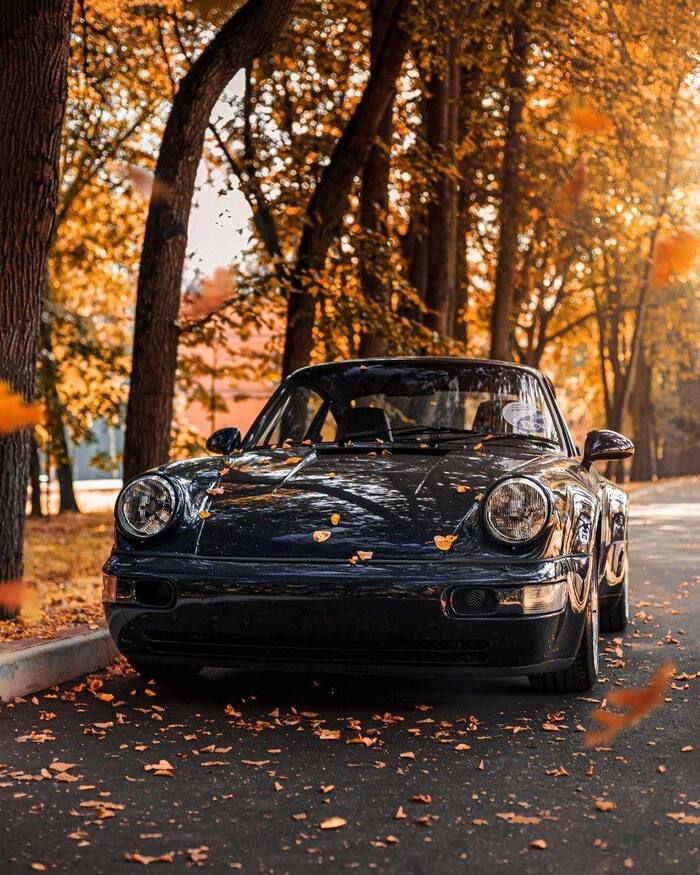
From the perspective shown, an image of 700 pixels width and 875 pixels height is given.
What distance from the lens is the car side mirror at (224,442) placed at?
676 cm

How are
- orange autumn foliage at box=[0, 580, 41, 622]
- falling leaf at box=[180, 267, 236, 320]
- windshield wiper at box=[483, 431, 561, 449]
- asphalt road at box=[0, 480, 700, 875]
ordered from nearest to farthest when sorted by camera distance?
asphalt road at box=[0, 480, 700, 875] < windshield wiper at box=[483, 431, 561, 449] < orange autumn foliage at box=[0, 580, 41, 622] < falling leaf at box=[180, 267, 236, 320]

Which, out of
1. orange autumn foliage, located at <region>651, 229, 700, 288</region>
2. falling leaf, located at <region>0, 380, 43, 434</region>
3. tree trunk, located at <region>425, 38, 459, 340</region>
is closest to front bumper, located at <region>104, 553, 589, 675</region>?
falling leaf, located at <region>0, 380, 43, 434</region>

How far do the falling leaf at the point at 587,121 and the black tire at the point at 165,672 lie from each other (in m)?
13.2

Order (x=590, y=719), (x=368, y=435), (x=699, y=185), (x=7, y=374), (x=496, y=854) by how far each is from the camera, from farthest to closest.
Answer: (x=699, y=185) < (x=7, y=374) < (x=368, y=435) < (x=590, y=719) < (x=496, y=854)

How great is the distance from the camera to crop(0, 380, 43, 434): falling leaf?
7374 millimetres

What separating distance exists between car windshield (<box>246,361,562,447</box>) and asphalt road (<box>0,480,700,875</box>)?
1253mm

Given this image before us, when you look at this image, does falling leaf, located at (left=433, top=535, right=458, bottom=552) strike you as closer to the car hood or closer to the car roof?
the car hood

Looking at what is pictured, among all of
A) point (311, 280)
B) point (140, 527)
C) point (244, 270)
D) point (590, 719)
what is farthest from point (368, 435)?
point (244, 270)

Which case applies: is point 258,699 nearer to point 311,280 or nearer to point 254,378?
point 311,280

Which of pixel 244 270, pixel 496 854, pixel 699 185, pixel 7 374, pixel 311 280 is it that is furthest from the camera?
pixel 699 185

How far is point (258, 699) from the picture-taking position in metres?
5.48

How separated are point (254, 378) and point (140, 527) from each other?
18.5m

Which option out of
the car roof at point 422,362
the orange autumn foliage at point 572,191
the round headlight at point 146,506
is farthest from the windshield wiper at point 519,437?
the orange autumn foliage at point 572,191

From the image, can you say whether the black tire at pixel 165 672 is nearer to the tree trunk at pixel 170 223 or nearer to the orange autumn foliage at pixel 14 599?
the orange autumn foliage at pixel 14 599
